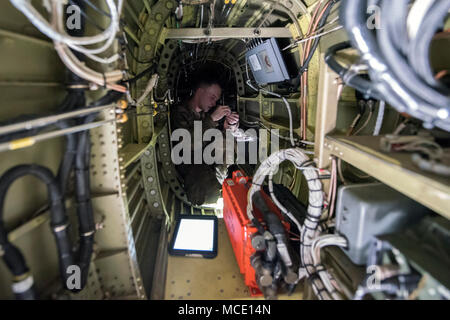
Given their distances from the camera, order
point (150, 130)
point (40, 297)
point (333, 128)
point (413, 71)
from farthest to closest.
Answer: point (150, 130) < point (333, 128) < point (40, 297) < point (413, 71)

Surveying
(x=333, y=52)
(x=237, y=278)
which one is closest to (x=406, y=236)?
(x=333, y=52)

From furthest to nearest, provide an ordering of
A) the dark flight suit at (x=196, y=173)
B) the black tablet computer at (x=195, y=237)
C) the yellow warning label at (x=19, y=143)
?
the dark flight suit at (x=196, y=173), the black tablet computer at (x=195, y=237), the yellow warning label at (x=19, y=143)

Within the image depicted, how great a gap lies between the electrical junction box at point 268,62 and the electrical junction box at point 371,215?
2108mm

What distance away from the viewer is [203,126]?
4.62 m

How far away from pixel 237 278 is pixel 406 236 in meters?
1.20

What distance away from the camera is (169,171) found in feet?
12.5

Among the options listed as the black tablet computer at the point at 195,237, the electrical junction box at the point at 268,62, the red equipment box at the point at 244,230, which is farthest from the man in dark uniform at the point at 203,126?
the red equipment box at the point at 244,230

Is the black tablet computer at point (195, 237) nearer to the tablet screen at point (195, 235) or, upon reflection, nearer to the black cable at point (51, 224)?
the tablet screen at point (195, 235)

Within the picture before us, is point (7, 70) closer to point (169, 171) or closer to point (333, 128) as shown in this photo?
point (333, 128)

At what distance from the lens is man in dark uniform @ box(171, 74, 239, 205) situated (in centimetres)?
389

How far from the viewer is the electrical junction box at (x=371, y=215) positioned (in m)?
1.19

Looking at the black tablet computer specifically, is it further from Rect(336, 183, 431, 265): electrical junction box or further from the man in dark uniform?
the man in dark uniform

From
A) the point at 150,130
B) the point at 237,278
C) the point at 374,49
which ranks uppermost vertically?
the point at 374,49

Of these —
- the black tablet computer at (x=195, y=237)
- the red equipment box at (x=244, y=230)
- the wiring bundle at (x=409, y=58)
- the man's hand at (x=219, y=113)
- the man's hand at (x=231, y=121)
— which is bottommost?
the black tablet computer at (x=195, y=237)
